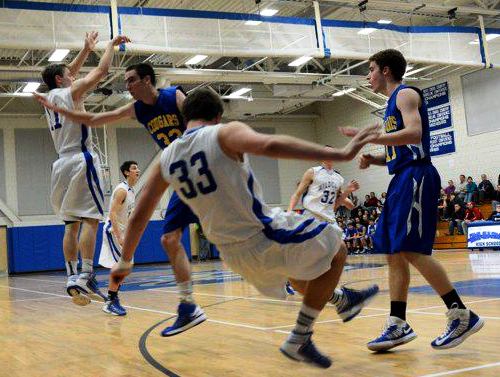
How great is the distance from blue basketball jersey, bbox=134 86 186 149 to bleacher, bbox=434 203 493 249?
1622cm

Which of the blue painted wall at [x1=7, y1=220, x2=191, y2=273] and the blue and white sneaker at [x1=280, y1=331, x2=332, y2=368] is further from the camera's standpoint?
the blue painted wall at [x1=7, y1=220, x2=191, y2=273]

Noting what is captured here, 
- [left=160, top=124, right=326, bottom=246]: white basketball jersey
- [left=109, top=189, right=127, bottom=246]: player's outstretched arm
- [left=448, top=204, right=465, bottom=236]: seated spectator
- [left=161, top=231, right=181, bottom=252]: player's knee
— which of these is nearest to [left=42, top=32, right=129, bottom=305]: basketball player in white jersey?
[left=161, top=231, right=181, bottom=252]: player's knee

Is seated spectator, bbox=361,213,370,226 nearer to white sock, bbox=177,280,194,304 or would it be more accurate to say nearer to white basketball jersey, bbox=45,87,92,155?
white basketball jersey, bbox=45,87,92,155

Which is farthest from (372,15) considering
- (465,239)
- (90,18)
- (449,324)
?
(449,324)

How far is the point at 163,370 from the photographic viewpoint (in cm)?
381

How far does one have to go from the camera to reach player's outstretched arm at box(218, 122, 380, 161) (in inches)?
105

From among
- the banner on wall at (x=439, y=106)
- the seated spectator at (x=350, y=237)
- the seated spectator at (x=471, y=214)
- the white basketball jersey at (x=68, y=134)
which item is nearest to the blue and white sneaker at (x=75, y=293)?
the white basketball jersey at (x=68, y=134)

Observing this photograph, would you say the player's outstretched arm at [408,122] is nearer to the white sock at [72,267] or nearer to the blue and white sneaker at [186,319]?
the blue and white sneaker at [186,319]

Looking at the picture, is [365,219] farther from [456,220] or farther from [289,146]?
[289,146]

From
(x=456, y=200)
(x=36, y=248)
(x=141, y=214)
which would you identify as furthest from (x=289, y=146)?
(x=36, y=248)

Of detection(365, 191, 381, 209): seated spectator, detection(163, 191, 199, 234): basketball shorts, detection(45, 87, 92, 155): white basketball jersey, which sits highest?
detection(45, 87, 92, 155): white basketball jersey

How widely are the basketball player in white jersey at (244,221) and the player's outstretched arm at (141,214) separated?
0.07 metres

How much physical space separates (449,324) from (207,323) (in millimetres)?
2553

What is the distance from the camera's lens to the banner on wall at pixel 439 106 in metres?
23.0
